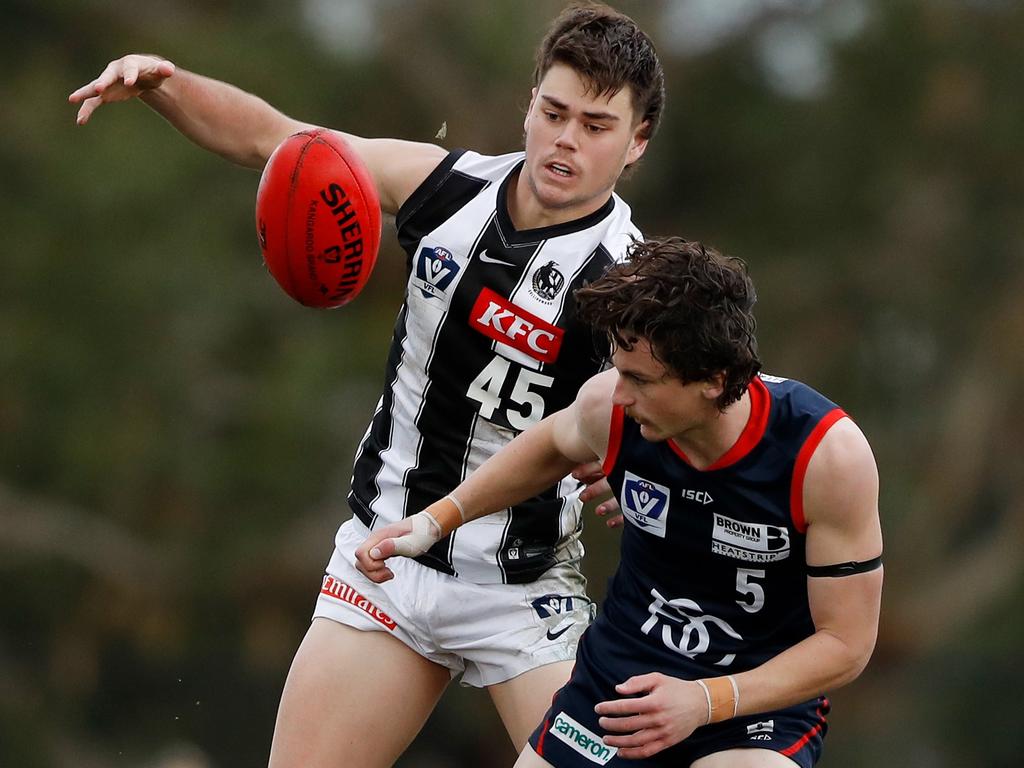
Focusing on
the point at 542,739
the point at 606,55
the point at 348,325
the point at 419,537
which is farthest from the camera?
the point at 348,325

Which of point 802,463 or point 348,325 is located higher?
point 802,463

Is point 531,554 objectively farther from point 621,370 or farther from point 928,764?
point 928,764

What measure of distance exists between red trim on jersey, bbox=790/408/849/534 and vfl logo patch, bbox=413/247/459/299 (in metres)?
1.29

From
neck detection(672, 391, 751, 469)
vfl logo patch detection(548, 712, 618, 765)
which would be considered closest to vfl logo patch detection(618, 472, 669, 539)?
neck detection(672, 391, 751, 469)

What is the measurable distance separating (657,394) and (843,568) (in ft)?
1.94

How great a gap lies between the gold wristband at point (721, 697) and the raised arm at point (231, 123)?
5.71 feet

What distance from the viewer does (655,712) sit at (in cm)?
415

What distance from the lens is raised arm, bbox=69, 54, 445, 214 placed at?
5176 mm

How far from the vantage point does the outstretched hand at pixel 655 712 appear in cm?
415

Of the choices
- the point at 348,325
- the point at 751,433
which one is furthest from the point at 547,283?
the point at 348,325

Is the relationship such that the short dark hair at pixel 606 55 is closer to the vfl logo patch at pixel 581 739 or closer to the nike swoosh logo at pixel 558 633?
the nike swoosh logo at pixel 558 633

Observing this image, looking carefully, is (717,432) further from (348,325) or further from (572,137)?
(348,325)

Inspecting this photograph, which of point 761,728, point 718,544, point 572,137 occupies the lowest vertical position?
point 761,728

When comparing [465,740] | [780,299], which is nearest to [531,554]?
[465,740]
